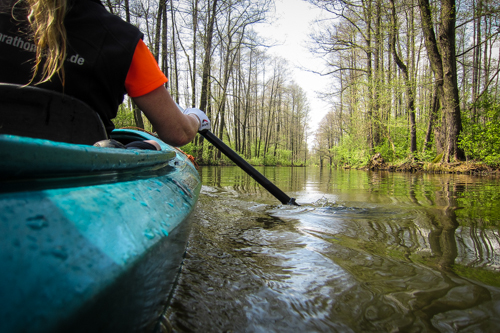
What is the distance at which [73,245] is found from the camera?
0.44 metres

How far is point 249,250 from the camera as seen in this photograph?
59.3 inches

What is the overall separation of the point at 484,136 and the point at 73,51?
9.33 m

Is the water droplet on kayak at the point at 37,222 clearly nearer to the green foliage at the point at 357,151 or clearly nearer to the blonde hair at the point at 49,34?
the blonde hair at the point at 49,34

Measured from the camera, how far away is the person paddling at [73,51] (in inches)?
37.6

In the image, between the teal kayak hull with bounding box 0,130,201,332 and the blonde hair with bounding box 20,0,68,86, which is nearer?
the teal kayak hull with bounding box 0,130,201,332

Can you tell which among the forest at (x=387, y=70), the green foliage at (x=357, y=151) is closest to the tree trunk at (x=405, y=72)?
the forest at (x=387, y=70)

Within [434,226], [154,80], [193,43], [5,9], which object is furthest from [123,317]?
[193,43]

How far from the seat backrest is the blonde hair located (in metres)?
0.08

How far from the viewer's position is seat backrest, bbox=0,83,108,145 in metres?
0.86

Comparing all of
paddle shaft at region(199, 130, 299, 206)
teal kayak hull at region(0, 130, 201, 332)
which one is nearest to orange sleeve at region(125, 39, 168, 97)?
teal kayak hull at region(0, 130, 201, 332)

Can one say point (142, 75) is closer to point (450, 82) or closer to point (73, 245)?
point (73, 245)

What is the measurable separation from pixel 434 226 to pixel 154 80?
81.9 inches

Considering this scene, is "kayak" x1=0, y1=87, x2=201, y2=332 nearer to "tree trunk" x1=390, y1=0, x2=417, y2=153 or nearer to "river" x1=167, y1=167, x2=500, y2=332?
"river" x1=167, y1=167, x2=500, y2=332

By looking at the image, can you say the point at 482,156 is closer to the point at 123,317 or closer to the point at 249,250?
the point at 249,250
